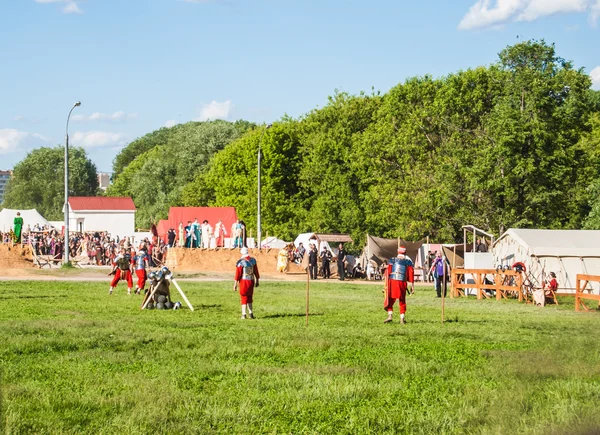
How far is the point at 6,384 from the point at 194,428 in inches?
126

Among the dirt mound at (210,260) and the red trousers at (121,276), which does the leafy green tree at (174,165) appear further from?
the red trousers at (121,276)

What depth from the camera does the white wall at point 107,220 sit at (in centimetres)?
10488

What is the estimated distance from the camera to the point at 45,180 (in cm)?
15338

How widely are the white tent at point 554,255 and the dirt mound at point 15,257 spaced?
88.3 feet

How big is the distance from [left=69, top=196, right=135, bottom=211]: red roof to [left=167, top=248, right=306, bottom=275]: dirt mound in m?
50.3

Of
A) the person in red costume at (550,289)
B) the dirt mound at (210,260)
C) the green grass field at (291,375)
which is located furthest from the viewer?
the dirt mound at (210,260)

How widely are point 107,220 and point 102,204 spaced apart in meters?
2.62

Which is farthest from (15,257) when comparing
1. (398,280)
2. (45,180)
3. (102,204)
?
(45,180)

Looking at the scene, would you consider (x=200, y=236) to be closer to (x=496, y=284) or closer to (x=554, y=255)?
(x=554, y=255)

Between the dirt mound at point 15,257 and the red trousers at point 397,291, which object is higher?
the dirt mound at point 15,257

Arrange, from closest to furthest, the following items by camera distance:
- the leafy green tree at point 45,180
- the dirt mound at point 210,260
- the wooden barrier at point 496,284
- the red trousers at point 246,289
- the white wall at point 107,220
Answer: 1. the red trousers at point 246,289
2. the wooden barrier at point 496,284
3. the dirt mound at point 210,260
4. the white wall at point 107,220
5. the leafy green tree at point 45,180

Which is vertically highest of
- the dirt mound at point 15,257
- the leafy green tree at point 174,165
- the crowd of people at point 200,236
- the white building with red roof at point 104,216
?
the leafy green tree at point 174,165

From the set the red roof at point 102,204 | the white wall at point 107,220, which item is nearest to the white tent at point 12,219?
the white wall at point 107,220

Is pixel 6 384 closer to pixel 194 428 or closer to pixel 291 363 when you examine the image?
pixel 194 428
